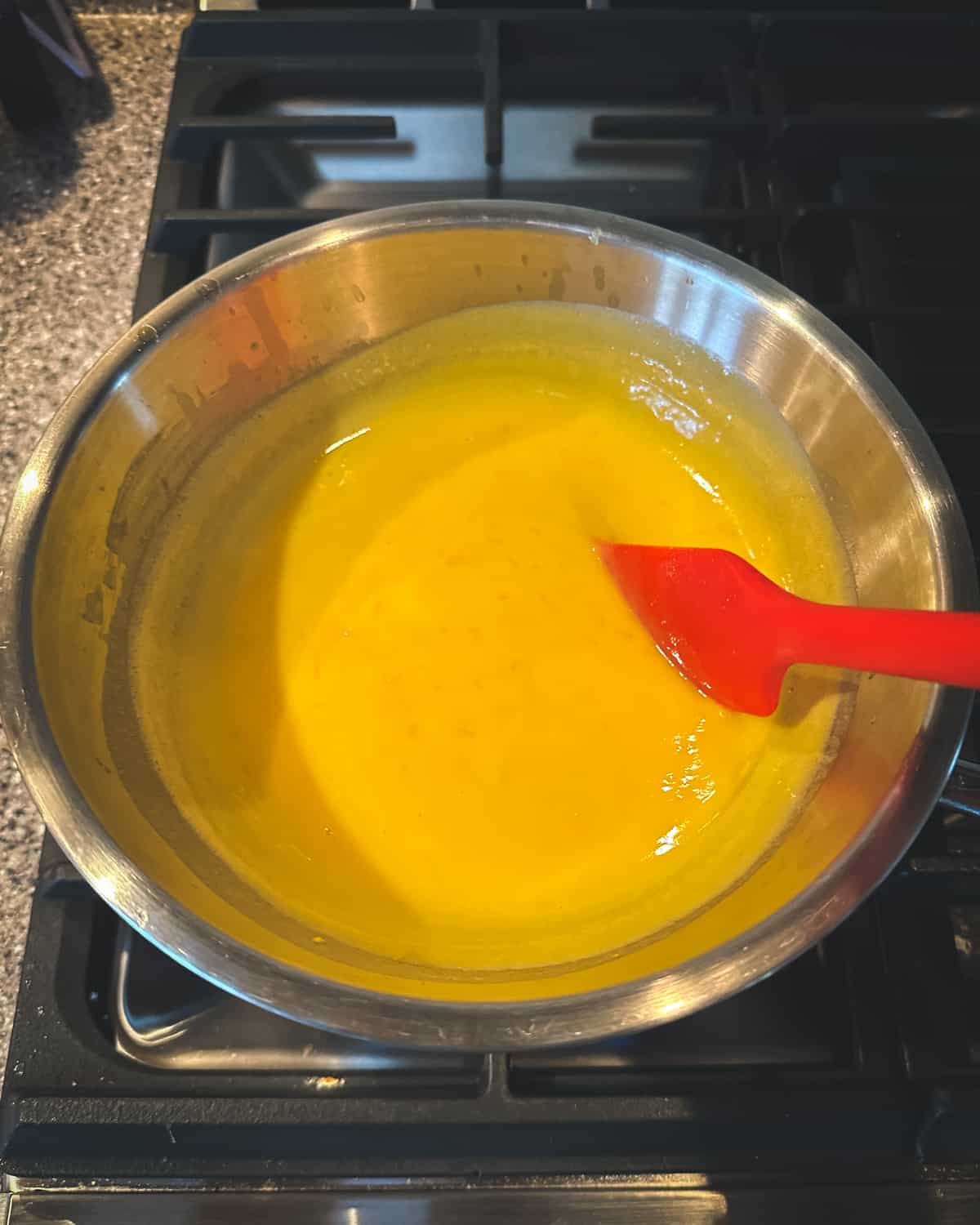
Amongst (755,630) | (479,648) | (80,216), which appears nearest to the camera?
(755,630)

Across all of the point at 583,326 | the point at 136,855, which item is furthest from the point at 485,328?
the point at 136,855

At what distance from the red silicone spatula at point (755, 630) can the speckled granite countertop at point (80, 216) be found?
596 millimetres

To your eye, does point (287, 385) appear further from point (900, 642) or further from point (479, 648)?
point (900, 642)

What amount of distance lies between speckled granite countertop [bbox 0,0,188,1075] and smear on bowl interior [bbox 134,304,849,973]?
0.71 ft

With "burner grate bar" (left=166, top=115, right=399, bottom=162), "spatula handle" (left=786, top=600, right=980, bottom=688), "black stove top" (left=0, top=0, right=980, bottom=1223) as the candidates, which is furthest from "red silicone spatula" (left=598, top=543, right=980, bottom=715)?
"burner grate bar" (left=166, top=115, right=399, bottom=162)

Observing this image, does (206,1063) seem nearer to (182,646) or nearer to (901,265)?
(182,646)

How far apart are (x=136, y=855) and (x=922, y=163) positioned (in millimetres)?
1015

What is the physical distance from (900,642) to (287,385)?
62 centimetres

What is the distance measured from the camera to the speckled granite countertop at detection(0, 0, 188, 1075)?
100 centimetres

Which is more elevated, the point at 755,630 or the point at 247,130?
the point at 247,130

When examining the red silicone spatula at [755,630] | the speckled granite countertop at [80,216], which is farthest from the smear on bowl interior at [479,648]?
the speckled granite countertop at [80,216]

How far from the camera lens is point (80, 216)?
3.52ft

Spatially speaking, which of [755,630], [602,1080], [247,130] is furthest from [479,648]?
[247,130]

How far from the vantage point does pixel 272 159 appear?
3.49 ft
